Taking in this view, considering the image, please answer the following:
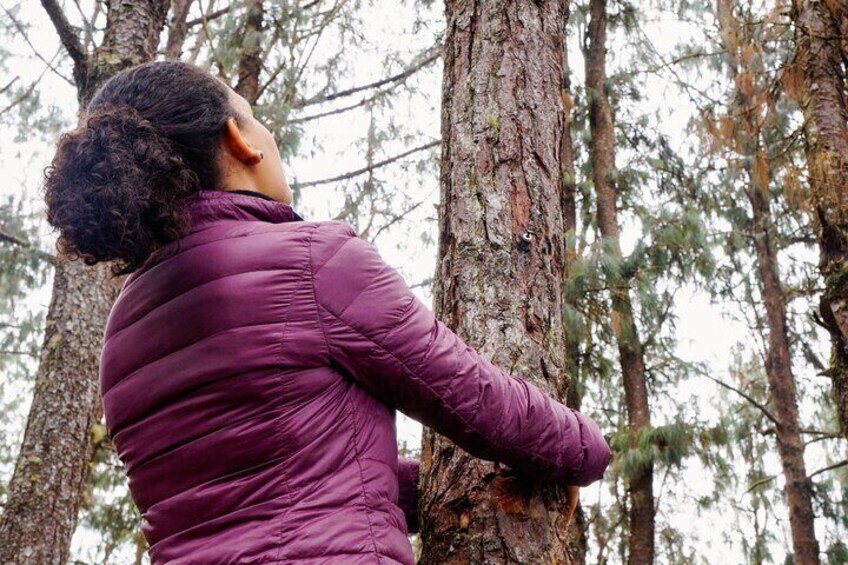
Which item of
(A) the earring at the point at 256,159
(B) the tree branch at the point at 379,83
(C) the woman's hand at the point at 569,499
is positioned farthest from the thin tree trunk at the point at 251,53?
(C) the woman's hand at the point at 569,499

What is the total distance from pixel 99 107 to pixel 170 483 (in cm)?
55

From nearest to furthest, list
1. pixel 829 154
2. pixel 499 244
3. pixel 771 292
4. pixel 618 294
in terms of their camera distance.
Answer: pixel 499 244 → pixel 829 154 → pixel 618 294 → pixel 771 292

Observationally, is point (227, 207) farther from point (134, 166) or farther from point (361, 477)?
point (361, 477)

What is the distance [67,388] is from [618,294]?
14.1 ft

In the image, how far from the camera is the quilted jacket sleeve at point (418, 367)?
1.17m

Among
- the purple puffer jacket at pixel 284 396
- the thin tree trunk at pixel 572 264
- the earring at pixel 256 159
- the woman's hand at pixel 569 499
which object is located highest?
the thin tree trunk at pixel 572 264

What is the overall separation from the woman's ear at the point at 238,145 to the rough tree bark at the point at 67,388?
2.49 metres

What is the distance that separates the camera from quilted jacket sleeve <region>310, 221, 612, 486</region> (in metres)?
1.17

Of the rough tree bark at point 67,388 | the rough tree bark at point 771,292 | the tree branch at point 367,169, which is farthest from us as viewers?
the tree branch at point 367,169

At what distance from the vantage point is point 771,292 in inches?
351

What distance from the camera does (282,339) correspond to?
115 centimetres

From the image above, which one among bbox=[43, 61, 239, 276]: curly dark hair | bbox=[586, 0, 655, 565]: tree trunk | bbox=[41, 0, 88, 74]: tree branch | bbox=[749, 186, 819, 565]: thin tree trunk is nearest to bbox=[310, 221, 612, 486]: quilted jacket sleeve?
bbox=[43, 61, 239, 276]: curly dark hair

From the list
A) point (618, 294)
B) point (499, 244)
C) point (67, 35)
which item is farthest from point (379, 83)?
point (499, 244)

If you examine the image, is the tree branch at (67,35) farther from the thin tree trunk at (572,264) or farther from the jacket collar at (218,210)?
the jacket collar at (218,210)
